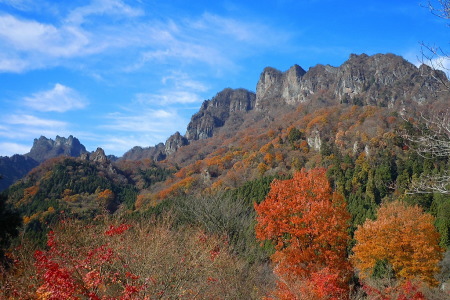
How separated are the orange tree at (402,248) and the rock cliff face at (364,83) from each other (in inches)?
3217

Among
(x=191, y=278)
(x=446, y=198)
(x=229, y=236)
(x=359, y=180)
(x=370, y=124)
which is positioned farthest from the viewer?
(x=370, y=124)

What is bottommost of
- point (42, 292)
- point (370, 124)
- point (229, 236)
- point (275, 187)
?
point (229, 236)

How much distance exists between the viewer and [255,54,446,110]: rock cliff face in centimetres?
11788

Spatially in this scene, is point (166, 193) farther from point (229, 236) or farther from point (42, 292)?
point (42, 292)

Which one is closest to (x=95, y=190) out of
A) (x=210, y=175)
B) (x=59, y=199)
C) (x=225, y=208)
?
(x=59, y=199)

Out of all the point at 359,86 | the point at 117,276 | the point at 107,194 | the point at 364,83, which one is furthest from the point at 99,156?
the point at 117,276

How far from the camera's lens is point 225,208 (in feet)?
83.5

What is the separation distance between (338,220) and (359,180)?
44758 mm

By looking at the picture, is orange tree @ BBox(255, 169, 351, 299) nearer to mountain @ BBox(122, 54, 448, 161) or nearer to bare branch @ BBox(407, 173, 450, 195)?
bare branch @ BBox(407, 173, 450, 195)

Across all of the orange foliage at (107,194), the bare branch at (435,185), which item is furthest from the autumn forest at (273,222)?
the orange foliage at (107,194)

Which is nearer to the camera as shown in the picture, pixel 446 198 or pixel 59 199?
pixel 446 198

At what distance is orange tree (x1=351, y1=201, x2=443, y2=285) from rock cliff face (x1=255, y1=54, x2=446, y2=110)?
81.7 meters

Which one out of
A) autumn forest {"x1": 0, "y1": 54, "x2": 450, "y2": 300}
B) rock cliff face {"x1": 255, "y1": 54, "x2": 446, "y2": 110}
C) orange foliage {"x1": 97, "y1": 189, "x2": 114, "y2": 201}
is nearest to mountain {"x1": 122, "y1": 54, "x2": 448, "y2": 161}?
rock cliff face {"x1": 255, "y1": 54, "x2": 446, "y2": 110}

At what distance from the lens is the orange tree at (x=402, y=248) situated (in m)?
21.8
